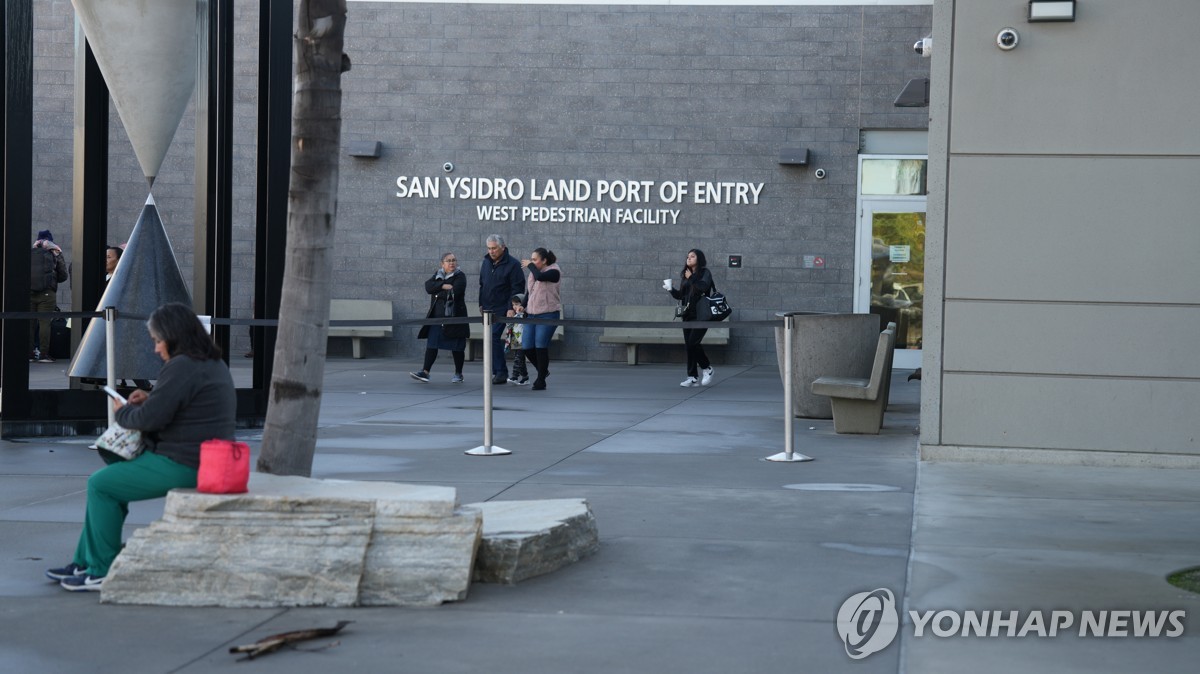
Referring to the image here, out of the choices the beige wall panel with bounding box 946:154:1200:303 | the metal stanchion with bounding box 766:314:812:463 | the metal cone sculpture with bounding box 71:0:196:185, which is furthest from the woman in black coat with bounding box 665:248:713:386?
the metal cone sculpture with bounding box 71:0:196:185

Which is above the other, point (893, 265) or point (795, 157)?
point (795, 157)

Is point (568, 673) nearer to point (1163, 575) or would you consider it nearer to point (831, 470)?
point (1163, 575)

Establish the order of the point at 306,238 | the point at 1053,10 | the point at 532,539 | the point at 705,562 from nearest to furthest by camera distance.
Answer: the point at 532,539, the point at 705,562, the point at 306,238, the point at 1053,10

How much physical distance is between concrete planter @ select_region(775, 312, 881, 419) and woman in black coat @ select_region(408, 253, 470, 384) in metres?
5.34

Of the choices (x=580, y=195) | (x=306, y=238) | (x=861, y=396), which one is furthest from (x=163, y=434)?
(x=580, y=195)

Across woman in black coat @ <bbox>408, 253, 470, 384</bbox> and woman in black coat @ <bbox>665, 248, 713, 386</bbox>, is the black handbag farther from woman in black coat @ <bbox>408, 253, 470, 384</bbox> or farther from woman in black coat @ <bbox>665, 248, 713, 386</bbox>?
woman in black coat @ <bbox>408, 253, 470, 384</bbox>

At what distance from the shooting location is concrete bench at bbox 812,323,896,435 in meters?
11.5

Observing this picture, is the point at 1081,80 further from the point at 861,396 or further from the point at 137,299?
the point at 137,299

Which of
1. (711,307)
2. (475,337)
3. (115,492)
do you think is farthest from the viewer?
(475,337)

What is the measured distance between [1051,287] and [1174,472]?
1.57 meters

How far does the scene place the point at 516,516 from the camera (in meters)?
6.55

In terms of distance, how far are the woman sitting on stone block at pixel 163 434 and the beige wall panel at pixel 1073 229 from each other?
6008mm

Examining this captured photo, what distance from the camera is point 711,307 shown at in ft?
55.5

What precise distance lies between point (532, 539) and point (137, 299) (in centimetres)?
602
